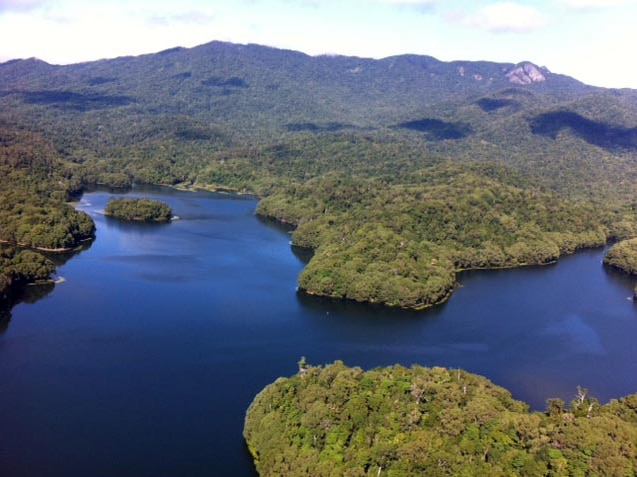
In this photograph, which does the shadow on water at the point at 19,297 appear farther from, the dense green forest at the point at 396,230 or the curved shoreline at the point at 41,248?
the curved shoreline at the point at 41,248

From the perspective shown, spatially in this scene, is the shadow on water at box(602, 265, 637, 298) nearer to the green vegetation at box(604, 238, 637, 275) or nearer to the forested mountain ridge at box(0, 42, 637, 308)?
the green vegetation at box(604, 238, 637, 275)

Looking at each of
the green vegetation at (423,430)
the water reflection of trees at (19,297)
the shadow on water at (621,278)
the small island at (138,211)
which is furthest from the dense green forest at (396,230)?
the shadow on water at (621,278)

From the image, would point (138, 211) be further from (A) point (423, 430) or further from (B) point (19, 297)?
(A) point (423, 430)

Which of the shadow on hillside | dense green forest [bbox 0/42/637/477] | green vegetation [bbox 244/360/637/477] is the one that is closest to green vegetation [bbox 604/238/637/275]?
dense green forest [bbox 0/42/637/477]

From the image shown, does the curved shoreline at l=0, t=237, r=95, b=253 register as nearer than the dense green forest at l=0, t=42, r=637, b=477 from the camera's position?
No

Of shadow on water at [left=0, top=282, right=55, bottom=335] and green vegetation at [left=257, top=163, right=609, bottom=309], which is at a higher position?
green vegetation at [left=257, top=163, right=609, bottom=309]

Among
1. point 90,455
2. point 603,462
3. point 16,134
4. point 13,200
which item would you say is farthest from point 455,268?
point 16,134

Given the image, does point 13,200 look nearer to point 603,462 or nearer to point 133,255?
point 133,255
